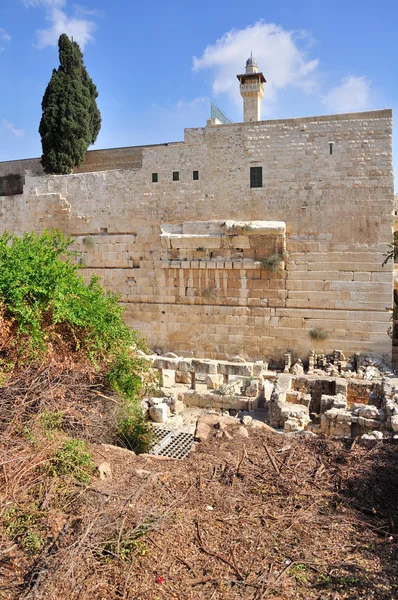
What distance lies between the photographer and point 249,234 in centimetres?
1134

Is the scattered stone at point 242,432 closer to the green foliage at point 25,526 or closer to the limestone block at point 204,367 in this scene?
the green foliage at point 25,526

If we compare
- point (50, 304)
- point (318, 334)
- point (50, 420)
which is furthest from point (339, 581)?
point (318, 334)

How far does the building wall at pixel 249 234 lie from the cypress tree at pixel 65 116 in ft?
8.35

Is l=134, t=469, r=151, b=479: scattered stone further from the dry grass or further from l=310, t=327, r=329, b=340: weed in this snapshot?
l=310, t=327, r=329, b=340: weed

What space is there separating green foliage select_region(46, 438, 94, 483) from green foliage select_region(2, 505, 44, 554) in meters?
0.53

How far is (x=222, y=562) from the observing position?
375 cm

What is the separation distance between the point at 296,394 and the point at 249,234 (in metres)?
4.75

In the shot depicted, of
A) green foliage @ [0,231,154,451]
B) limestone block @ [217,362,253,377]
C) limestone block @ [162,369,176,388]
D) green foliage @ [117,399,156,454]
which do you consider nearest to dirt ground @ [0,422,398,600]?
green foliage @ [117,399,156,454]

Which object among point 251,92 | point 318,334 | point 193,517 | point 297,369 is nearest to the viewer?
point 193,517

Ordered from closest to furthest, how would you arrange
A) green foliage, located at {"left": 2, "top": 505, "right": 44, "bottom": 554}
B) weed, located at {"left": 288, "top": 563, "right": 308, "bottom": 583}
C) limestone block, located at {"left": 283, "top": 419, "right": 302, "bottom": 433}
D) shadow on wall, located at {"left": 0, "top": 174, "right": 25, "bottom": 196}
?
weed, located at {"left": 288, "top": 563, "right": 308, "bottom": 583} → green foliage, located at {"left": 2, "top": 505, "right": 44, "bottom": 554} → limestone block, located at {"left": 283, "top": 419, "right": 302, "bottom": 433} → shadow on wall, located at {"left": 0, "top": 174, "right": 25, "bottom": 196}

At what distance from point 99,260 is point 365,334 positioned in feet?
26.4

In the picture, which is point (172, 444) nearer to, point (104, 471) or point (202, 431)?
point (202, 431)

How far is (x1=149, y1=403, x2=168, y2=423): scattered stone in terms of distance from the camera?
811cm

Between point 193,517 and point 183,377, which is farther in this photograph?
point 183,377
